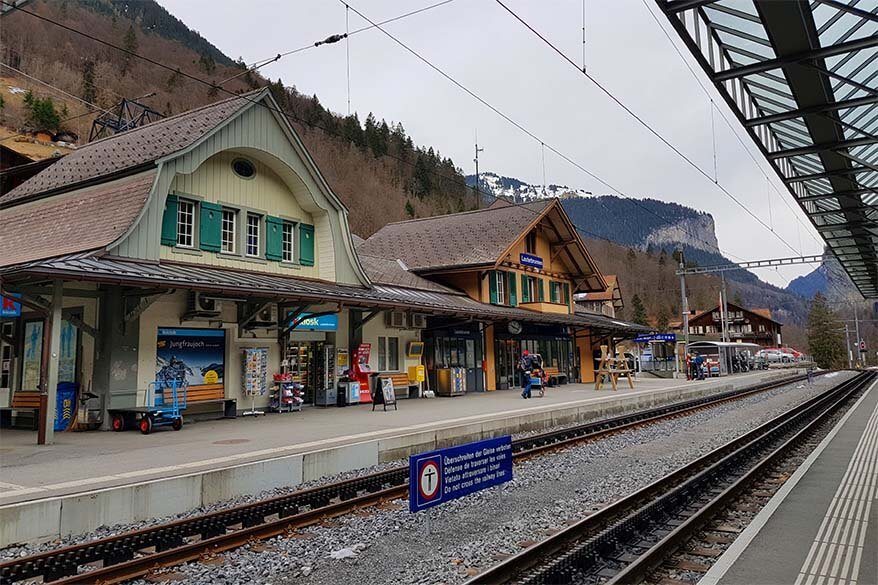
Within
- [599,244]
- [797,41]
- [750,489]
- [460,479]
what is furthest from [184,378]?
[599,244]

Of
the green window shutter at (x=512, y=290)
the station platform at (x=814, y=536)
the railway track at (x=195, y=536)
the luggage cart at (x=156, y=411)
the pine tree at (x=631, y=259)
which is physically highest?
the pine tree at (x=631, y=259)

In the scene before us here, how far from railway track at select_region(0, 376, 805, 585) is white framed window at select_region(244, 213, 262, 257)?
9.45 metres

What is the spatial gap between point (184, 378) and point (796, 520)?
12.5 m

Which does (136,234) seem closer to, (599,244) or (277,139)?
(277,139)

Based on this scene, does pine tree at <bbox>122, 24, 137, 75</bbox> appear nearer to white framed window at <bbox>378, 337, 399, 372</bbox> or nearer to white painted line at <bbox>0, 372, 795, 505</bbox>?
white framed window at <bbox>378, 337, 399, 372</bbox>

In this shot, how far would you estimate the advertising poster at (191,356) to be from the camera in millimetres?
14117

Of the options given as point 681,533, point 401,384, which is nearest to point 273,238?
point 401,384

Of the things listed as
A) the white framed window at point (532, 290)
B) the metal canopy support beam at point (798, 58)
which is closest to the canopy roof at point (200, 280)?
the white framed window at point (532, 290)

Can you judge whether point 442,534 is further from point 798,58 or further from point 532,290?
point 532,290

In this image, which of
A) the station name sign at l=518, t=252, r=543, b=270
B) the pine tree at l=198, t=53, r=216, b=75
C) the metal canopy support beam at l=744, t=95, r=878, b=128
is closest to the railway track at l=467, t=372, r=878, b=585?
the metal canopy support beam at l=744, t=95, r=878, b=128

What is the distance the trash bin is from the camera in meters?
13.4

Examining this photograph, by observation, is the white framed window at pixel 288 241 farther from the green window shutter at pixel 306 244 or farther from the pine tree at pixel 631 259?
the pine tree at pixel 631 259

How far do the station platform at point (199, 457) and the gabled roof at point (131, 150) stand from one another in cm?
658

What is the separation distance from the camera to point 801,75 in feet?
20.7
